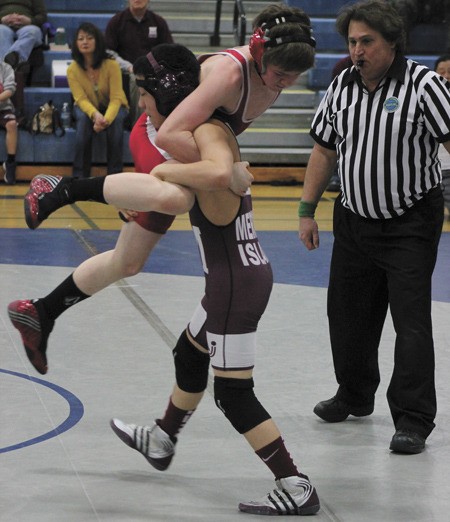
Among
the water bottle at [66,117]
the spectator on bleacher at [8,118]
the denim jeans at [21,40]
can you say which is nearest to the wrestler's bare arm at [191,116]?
the spectator on bleacher at [8,118]

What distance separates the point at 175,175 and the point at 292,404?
155cm

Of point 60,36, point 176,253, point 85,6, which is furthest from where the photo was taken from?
point 85,6

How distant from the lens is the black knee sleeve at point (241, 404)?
10.9 feet

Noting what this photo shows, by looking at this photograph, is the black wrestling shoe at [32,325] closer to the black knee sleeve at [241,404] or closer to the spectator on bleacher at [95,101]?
the black knee sleeve at [241,404]

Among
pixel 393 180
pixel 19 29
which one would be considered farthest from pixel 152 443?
pixel 19 29

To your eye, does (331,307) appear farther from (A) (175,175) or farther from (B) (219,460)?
(A) (175,175)

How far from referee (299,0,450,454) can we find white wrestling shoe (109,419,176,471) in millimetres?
843

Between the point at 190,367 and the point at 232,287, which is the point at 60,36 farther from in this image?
the point at 232,287

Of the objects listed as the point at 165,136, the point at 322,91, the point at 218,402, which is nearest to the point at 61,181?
the point at 165,136

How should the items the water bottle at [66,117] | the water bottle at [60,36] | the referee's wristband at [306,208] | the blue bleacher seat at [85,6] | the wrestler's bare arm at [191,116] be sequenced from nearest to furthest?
1. the wrestler's bare arm at [191,116]
2. the referee's wristband at [306,208]
3. the water bottle at [66,117]
4. the water bottle at [60,36]
5. the blue bleacher seat at [85,6]

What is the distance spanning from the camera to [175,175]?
3.18 meters

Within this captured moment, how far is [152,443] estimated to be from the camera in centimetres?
365

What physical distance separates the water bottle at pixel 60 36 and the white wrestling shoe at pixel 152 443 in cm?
915

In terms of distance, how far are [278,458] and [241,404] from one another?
20 cm
